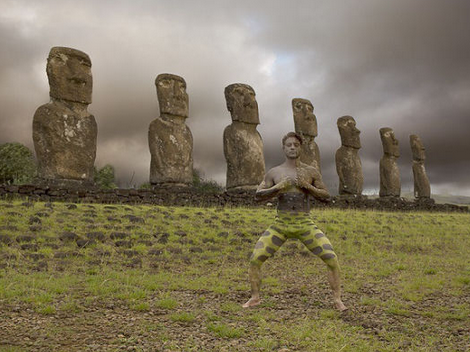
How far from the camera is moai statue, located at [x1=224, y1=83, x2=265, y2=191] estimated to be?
1877 cm

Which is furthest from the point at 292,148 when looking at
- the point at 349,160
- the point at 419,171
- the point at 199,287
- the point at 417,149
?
the point at 417,149

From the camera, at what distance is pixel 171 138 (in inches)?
685

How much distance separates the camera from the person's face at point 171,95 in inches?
694

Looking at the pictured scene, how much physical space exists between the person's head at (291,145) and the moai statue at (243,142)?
1217 centimetres

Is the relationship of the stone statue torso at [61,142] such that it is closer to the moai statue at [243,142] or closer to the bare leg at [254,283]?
the moai statue at [243,142]

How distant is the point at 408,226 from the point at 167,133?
974 centimetres

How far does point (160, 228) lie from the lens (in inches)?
447

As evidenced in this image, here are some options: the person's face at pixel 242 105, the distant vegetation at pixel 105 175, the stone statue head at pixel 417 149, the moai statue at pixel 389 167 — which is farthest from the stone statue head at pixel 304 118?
the distant vegetation at pixel 105 175

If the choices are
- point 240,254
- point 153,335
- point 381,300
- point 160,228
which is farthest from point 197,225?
point 153,335

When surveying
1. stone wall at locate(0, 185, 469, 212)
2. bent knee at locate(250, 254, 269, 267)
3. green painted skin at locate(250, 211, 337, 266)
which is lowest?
bent knee at locate(250, 254, 269, 267)

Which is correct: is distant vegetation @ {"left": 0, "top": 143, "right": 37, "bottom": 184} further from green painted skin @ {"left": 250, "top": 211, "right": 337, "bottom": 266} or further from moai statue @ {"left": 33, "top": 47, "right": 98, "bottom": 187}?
green painted skin @ {"left": 250, "top": 211, "right": 337, "bottom": 266}

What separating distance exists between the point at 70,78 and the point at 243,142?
24.4ft

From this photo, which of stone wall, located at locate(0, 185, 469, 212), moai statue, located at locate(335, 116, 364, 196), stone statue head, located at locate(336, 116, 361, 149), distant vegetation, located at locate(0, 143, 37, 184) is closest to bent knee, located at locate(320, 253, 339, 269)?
stone wall, located at locate(0, 185, 469, 212)

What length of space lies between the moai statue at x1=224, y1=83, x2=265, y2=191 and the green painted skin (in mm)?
12427
